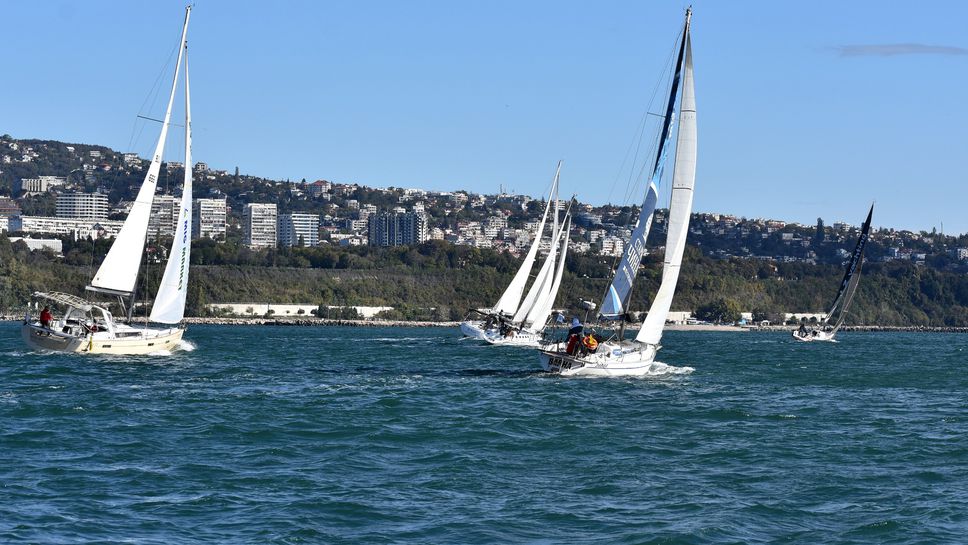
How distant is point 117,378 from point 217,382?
7.77ft

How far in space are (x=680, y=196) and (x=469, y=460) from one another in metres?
16.9

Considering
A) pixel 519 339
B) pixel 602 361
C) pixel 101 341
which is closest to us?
pixel 602 361

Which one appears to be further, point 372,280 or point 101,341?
point 372,280

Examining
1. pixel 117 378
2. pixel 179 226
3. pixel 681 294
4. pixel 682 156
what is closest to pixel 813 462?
pixel 682 156

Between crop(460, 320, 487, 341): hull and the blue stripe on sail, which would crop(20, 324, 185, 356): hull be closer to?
the blue stripe on sail

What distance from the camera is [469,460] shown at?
22.5 metres

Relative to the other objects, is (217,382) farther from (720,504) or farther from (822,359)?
(822,359)

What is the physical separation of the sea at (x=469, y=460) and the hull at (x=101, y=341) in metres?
2.74

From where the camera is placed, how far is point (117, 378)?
35.5 metres

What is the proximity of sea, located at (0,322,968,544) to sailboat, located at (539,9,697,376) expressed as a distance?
84 centimetres

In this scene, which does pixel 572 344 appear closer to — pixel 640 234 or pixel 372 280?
pixel 640 234

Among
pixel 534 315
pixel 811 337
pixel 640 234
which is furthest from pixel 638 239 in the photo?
pixel 811 337

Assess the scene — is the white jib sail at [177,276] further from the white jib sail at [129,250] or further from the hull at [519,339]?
the hull at [519,339]

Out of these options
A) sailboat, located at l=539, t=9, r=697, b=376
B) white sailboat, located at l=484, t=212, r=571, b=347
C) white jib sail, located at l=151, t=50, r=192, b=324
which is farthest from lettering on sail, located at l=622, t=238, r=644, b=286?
white sailboat, located at l=484, t=212, r=571, b=347
